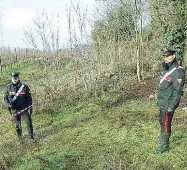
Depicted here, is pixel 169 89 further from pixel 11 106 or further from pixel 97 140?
pixel 11 106

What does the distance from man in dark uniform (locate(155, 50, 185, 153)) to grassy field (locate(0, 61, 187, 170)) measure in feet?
2.38

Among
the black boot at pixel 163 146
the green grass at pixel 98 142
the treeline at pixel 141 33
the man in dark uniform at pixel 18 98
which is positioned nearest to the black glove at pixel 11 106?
the man in dark uniform at pixel 18 98

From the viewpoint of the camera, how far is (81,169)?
6.52m

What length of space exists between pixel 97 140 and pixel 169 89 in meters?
2.80

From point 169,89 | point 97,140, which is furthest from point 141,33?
point 169,89

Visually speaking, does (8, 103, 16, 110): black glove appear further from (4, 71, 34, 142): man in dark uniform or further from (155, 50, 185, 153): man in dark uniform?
(155, 50, 185, 153): man in dark uniform

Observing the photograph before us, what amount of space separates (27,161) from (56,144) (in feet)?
4.08

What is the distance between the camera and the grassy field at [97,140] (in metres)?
6.62

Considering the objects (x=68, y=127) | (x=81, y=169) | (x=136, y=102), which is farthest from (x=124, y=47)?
(x=81, y=169)

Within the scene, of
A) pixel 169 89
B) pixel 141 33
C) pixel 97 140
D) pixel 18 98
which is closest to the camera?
pixel 169 89

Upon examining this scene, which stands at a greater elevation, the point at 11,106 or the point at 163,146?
the point at 11,106

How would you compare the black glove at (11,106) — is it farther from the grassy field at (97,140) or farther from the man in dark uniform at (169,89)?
the man in dark uniform at (169,89)

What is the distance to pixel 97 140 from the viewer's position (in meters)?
8.27

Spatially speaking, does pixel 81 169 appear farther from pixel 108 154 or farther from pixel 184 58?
pixel 184 58
